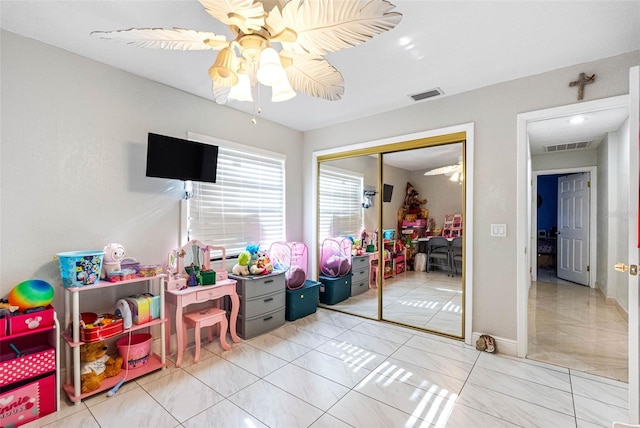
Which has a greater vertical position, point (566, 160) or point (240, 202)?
point (566, 160)

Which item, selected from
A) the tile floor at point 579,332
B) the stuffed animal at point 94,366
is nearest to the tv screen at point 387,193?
the tile floor at point 579,332

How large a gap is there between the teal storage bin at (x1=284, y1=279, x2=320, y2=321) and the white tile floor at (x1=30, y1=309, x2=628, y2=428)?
2.30ft

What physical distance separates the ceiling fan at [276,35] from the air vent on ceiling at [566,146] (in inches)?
200

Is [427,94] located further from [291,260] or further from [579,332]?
[579,332]

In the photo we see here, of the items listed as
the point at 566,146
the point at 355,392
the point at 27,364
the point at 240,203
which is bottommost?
the point at 355,392

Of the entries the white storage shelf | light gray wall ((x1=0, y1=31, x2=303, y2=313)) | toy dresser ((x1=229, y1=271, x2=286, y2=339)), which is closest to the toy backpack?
toy dresser ((x1=229, y1=271, x2=286, y2=339))

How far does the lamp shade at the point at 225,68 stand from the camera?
4.37 ft

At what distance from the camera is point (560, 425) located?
5.85ft

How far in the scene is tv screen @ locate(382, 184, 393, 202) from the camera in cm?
356

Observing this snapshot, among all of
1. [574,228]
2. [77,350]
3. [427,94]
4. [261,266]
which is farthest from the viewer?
[574,228]

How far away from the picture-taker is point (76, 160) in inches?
90.4

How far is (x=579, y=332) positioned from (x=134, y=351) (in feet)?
14.3

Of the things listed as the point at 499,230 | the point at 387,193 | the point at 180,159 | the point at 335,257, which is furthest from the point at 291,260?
the point at 499,230

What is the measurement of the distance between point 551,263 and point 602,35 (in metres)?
6.51
